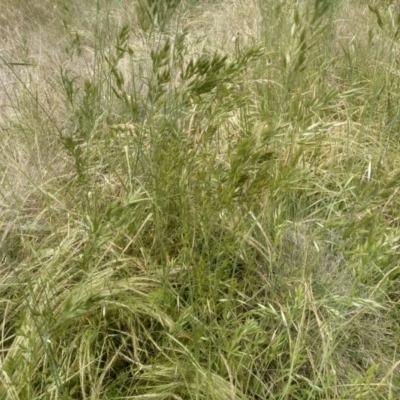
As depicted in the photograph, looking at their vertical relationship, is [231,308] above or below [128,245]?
below

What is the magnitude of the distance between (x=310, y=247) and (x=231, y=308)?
31cm

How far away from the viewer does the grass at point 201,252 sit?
120 cm

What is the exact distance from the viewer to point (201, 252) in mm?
1492

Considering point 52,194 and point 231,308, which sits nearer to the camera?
point 231,308

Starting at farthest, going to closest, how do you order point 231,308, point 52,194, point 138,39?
point 138,39, point 52,194, point 231,308

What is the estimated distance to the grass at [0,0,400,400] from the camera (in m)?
1.20

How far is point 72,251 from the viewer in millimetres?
1582

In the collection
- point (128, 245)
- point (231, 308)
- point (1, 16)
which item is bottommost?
point (231, 308)

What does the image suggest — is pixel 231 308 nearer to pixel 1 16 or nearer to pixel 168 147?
pixel 168 147

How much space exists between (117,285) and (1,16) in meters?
2.81

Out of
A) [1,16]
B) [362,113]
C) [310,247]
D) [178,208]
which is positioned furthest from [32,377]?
[1,16]

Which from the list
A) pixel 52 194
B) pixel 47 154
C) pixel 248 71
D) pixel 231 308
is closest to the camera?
pixel 231 308

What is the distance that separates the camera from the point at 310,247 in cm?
152

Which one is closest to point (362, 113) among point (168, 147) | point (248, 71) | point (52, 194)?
point (248, 71)
